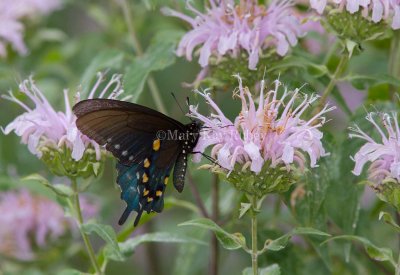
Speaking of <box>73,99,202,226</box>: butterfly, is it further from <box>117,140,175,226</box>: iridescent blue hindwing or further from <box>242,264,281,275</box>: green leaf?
<box>242,264,281,275</box>: green leaf

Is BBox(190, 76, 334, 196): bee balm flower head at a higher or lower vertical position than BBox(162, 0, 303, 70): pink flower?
lower

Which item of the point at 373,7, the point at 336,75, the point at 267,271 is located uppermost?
the point at 373,7

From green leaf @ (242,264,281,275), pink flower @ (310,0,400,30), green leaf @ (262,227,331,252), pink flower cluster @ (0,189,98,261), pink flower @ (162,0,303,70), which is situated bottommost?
pink flower cluster @ (0,189,98,261)

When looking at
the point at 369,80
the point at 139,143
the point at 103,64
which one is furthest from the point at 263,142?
the point at 103,64

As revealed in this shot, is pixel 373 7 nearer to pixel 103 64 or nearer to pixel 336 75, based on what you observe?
pixel 336 75

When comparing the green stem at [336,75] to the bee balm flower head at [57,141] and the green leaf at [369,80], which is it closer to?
the green leaf at [369,80]

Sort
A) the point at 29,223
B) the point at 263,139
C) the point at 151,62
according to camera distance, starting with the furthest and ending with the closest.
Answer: the point at 29,223
the point at 151,62
the point at 263,139

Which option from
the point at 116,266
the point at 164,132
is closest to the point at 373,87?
the point at 164,132

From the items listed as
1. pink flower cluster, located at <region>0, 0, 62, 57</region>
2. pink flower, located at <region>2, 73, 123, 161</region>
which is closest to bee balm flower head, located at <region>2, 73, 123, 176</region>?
pink flower, located at <region>2, 73, 123, 161</region>
